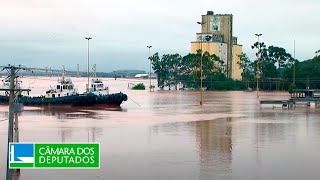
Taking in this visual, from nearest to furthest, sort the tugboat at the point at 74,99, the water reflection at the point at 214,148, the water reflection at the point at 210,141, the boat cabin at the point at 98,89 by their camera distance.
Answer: the water reflection at the point at 214,148
the water reflection at the point at 210,141
the tugboat at the point at 74,99
the boat cabin at the point at 98,89

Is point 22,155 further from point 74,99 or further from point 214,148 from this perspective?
point 74,99

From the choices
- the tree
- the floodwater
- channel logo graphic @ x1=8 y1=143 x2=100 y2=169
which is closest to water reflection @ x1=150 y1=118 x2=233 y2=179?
the floodwater

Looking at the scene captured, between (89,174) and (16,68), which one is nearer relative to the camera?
(16,68)

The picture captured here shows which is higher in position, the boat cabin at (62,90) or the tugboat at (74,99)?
the boat cabin at (62,90)

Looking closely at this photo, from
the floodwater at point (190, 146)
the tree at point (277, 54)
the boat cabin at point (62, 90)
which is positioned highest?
the tree at point (277, 54)

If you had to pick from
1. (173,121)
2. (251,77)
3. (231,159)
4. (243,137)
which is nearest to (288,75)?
(251,77)

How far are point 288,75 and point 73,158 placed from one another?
357 feet

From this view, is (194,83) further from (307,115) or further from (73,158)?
(73,158)

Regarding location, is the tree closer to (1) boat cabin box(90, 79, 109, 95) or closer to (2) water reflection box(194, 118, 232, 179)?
(1) boat cabin box(90, 79, 109, 95)

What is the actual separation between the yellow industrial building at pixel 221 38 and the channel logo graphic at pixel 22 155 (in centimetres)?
13864

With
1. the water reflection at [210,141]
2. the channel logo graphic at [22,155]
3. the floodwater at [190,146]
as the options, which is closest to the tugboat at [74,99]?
the floodwater at [190,146]

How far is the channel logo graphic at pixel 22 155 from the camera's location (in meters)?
10.6

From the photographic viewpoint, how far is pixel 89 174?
18.1 m

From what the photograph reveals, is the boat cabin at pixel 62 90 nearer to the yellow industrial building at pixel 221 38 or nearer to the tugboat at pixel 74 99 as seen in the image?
the tugboat at pixel 74 99
